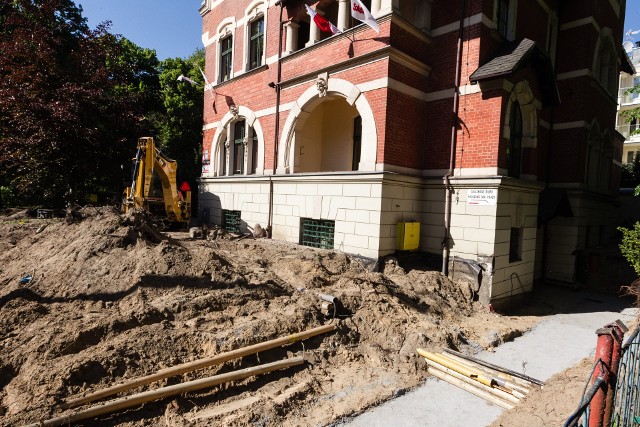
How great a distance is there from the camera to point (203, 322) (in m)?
6.04

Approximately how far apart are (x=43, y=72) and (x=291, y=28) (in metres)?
11.5

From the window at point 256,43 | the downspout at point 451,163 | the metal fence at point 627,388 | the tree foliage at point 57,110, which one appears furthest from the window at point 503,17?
the tree foliage at point 57,110

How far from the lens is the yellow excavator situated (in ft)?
41.6

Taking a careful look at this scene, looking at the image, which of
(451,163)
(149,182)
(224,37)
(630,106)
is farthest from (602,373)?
(630,106)

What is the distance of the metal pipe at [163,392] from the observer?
155 inches

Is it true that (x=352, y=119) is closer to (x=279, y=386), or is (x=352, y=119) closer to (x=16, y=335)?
(x=279, y=386)

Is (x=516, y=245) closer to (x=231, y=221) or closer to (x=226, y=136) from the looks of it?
(x=231, y=221)

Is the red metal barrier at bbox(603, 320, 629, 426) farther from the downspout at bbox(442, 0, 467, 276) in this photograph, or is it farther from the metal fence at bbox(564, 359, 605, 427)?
the downspout at bbox(442, 0, 467, 276)

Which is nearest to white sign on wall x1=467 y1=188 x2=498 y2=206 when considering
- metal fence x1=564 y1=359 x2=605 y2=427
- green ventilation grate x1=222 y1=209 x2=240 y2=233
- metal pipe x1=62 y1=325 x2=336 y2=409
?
metal pipe x1=62 y1=325 x2=336 y2=409

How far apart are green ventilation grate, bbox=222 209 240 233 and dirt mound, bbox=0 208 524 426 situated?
4.89 meters

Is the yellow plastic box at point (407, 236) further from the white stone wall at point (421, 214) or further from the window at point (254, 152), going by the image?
the window at point (254, 152)

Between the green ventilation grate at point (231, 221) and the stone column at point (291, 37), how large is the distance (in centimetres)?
649

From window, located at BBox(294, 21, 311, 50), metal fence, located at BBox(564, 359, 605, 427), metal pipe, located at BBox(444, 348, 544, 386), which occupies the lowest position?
metal pipe, located at BBox(444, 348, 544, 386)

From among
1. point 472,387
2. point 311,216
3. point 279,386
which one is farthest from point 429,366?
point 311,216
